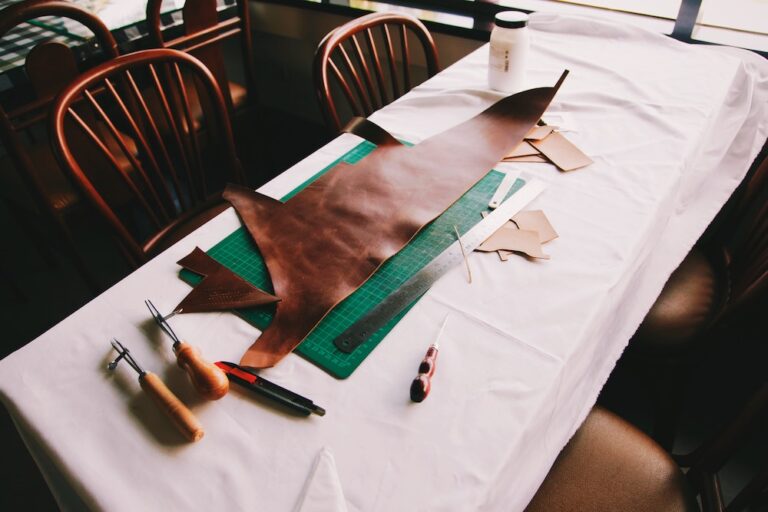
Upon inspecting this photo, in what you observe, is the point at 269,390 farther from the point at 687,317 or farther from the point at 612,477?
the point at 687,317

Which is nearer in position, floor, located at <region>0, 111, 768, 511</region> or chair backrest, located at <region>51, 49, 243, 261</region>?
chair backrest, located at <region>51, 49, 243, 261</region>

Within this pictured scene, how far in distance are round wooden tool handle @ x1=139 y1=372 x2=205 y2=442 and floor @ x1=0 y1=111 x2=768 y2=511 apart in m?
0.62

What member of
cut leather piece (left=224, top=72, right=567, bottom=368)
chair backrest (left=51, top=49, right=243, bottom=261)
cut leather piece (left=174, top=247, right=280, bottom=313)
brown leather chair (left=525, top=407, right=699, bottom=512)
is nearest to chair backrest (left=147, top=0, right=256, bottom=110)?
chair backrest (left=51, top=49, right=243, bottom=261)

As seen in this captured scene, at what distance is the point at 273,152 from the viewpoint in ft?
8.23

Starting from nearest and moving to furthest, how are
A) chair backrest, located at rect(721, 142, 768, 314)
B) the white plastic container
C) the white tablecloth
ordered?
the white tablecloth → chair backrest, located at rect(721, 142, 768, 314) → the white plastic container

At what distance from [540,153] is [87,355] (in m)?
0.85

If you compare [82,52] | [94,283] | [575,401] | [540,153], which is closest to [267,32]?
[82,52]

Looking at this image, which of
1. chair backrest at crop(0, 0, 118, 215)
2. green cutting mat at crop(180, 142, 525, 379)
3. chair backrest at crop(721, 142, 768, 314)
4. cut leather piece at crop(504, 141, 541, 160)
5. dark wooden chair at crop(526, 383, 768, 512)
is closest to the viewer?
green cutting mat at crop(180, 142, 525, 379)

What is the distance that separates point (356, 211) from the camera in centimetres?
87

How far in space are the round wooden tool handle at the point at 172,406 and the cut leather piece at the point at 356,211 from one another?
93 mm

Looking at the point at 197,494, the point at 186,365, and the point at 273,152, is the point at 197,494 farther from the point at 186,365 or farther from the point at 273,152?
the point at 273,152

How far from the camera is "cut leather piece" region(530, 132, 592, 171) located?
0.95 m

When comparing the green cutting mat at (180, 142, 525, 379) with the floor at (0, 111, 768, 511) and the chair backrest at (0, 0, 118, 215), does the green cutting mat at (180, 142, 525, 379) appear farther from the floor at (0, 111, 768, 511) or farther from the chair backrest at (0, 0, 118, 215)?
the chair backrest at (0, 0, 118, 215)

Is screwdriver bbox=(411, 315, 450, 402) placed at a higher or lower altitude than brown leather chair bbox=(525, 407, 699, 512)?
higher
